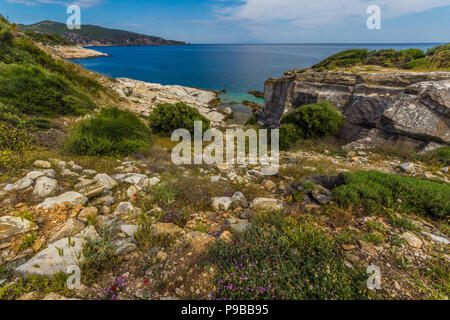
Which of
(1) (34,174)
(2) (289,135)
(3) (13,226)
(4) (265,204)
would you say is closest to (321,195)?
(4) (265,204)

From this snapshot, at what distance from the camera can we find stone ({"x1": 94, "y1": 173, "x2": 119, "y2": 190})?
4525 millimetres

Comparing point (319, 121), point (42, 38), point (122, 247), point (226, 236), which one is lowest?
point (226, 236)

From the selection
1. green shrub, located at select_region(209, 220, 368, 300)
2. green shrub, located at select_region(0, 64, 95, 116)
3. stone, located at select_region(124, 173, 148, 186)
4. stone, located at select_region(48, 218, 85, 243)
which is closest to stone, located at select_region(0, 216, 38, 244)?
stone, located at select_region(48, 218, 85, 243)

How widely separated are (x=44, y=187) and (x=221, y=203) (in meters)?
3.81

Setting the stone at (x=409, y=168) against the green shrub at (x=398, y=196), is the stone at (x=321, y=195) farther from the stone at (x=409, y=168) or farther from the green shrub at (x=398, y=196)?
the stone at (x=409, y=168)

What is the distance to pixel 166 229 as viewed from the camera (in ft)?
11.4

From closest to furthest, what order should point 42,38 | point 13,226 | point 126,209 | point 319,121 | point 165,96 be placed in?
point 13,226 < point 126,209 < point 319,121 < point 165,96 < point 42,38

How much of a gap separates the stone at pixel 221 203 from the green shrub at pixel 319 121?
10517 millimetres

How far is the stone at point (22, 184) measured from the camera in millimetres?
3660

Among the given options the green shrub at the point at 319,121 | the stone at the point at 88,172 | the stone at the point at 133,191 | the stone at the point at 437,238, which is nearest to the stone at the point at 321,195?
the stone at the point at 437,238

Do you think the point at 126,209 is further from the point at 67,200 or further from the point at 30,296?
the point at 30,296

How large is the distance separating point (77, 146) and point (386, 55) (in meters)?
32.4

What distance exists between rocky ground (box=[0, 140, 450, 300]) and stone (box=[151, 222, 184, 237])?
0.08ft

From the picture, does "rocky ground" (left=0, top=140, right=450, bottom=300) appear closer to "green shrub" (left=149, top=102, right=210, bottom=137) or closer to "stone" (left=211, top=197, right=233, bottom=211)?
"stone" (left=211, top=197, right=233, bottom=211)
